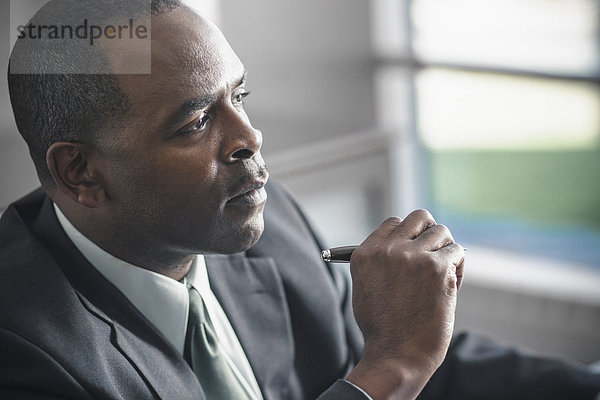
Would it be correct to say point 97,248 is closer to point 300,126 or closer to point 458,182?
point 300,126

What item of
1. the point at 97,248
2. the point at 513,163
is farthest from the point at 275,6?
the point at 97,248

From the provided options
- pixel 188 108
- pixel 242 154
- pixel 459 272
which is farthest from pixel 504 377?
pixel 188 108

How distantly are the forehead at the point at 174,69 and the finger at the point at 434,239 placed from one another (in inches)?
13.4

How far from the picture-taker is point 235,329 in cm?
133

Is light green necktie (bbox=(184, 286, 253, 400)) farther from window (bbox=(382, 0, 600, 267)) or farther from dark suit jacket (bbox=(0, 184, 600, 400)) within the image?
window (bbox=(382, 0, 600, 267))

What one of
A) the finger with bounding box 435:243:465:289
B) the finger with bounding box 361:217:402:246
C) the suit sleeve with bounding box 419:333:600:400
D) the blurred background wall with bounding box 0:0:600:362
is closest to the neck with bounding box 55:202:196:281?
the finger with bounding box 361:217:402:246

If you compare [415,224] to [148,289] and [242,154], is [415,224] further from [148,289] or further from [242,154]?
[148,289]

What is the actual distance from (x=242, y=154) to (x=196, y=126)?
2.9 inches

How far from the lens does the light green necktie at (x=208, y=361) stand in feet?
4.04

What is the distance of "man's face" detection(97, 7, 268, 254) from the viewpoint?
113 cm

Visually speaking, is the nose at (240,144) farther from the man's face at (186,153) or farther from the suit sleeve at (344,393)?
the suit sleeve at (344,393)

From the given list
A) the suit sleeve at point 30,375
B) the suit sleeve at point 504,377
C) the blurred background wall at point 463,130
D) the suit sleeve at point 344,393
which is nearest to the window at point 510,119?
the blurred background wall at point 463,130

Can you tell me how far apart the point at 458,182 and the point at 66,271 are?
2173 millimetres

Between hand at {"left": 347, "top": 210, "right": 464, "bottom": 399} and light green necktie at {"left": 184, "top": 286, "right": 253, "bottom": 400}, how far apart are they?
0.22 m
